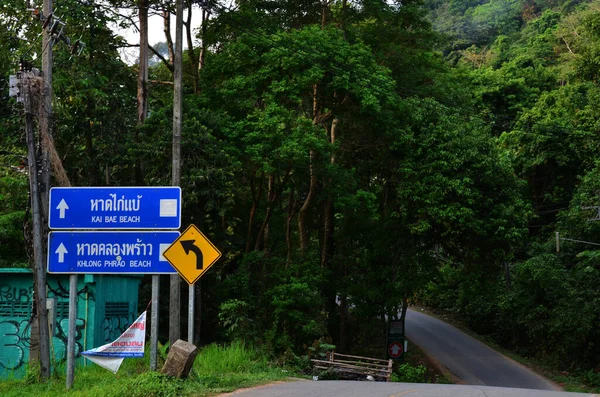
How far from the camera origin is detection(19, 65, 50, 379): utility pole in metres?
13.5

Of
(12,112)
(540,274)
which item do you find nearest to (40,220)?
(12,112)

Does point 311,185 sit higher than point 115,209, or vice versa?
point 311,185

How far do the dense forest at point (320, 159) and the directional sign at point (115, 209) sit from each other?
687cm

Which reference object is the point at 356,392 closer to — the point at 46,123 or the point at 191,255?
the point at 191,255

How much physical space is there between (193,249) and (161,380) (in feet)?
7.14

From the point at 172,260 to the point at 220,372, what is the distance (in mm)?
4784

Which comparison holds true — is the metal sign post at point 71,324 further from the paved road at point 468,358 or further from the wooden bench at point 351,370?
the paved road at point 468,358

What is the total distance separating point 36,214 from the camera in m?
13.5

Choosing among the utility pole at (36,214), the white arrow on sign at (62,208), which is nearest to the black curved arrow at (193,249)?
the white arrow on sign at (62,208)

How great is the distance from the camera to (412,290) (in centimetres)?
3105

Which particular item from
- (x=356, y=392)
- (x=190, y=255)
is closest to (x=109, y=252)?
(x=190, y=255)

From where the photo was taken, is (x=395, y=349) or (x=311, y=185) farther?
(x=395, y=349)

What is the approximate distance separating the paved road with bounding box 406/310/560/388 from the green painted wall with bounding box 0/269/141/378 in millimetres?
19383

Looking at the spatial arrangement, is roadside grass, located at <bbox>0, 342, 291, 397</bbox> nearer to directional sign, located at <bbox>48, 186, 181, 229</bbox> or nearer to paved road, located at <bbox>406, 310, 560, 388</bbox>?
directional sign, located at <bbox>48, 186, 181, 229</bbox>
